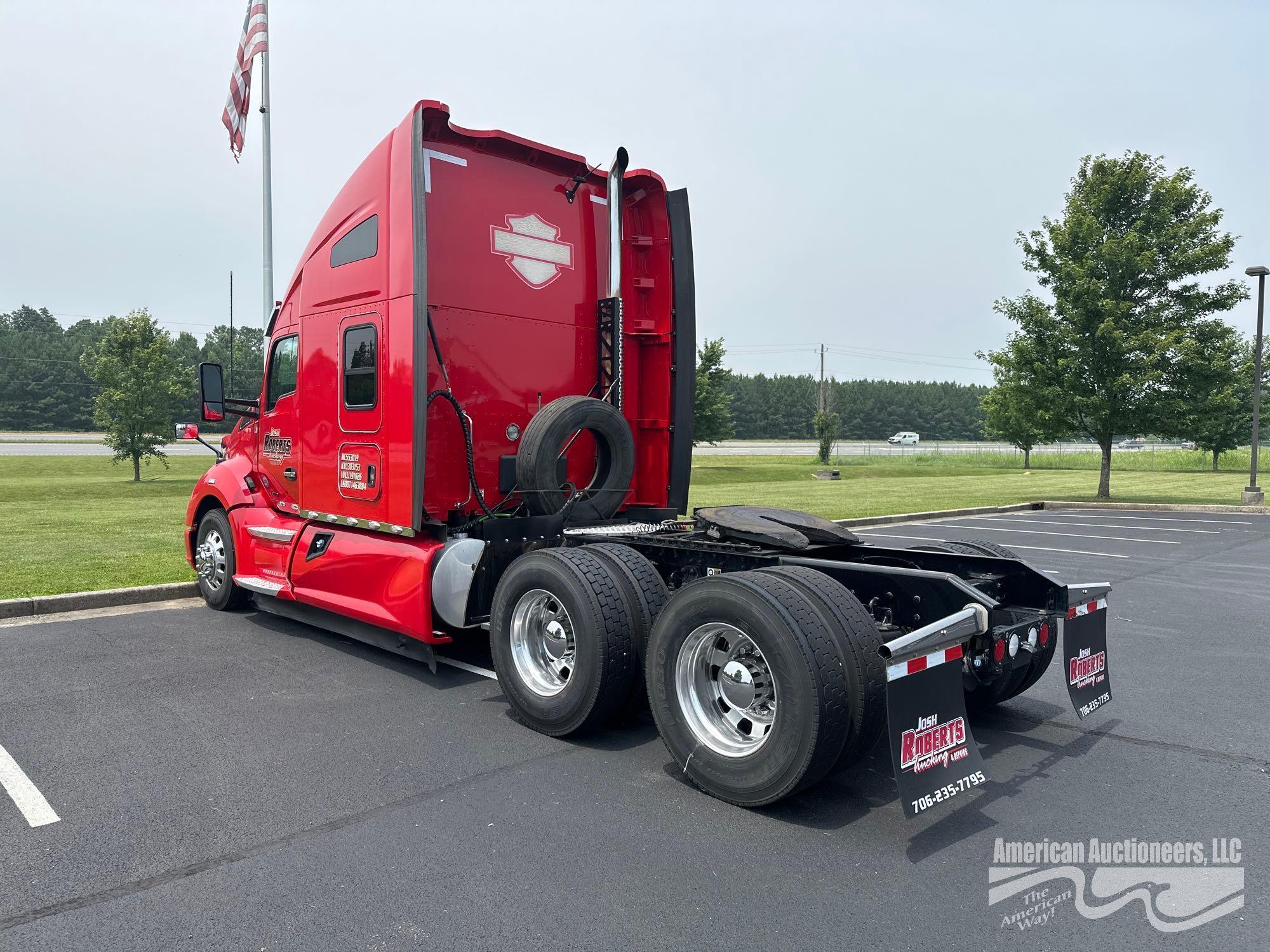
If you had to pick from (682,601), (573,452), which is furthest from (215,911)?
(573,452)

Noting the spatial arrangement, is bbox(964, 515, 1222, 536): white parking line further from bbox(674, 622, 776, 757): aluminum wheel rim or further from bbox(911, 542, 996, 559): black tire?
bbox(674, 622, 776, 757): aluminum wheel rim

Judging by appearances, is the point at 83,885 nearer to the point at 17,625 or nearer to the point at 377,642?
the point at 377,642

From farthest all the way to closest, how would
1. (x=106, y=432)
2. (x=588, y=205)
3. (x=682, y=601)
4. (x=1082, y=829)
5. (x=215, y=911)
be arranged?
(x=106, y=432) → (x=588, y=205) → (x=682, y=601) → (x=1082, y=829) → (x=215, y=911)

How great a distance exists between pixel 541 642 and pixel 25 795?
8.14 feet

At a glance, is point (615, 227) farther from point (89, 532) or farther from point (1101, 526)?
point (1101, 526)

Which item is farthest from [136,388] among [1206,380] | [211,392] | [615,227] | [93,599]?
[1206,380]

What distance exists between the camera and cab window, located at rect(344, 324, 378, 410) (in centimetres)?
596

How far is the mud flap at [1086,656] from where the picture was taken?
4465 millimetres

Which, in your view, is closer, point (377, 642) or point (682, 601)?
point (682, 601)

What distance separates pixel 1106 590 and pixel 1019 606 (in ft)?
1.48

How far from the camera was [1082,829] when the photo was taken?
3654 millimetres

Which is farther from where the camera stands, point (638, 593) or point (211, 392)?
point (211, 392)

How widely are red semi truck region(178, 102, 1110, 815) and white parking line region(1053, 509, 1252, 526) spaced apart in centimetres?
1502

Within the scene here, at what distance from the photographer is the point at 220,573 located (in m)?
7.88
